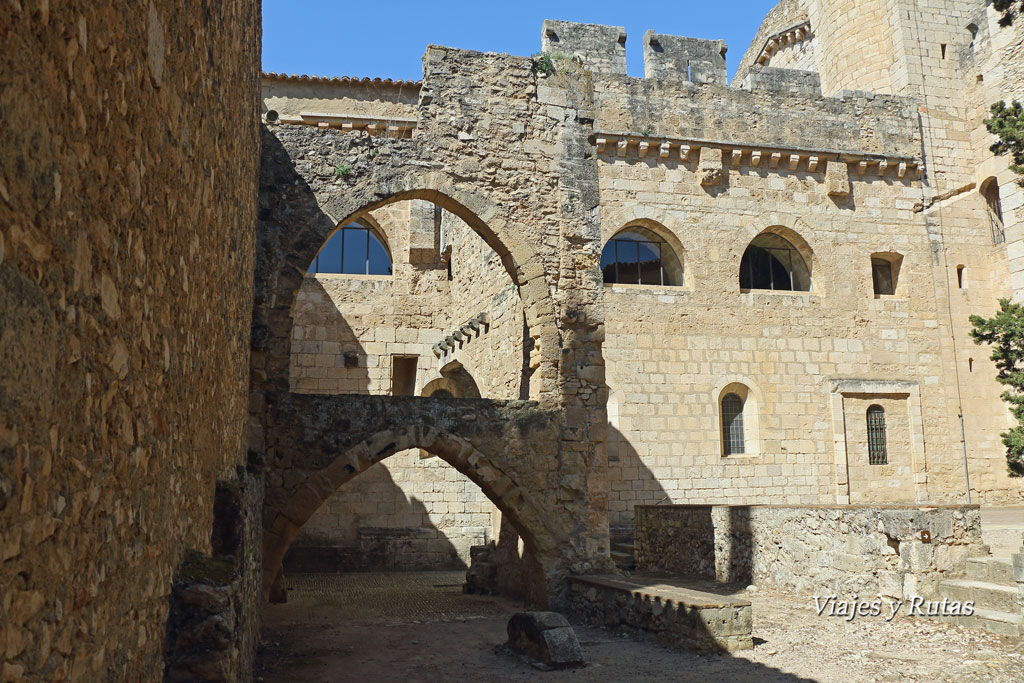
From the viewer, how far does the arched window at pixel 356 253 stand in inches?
630

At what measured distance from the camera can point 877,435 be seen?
15.5 metres

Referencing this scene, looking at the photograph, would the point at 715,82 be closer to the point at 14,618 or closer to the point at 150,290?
the point at 150,290

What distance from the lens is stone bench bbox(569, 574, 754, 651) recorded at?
688cm

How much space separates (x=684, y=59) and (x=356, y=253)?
7.40m

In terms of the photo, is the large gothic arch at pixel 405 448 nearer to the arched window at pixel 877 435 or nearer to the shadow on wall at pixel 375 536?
the shadow on wall at pixel 375 536

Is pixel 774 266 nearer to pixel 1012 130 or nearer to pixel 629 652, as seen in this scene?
pixel 1012 130

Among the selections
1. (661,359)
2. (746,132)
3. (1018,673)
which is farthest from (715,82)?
(1018,673)

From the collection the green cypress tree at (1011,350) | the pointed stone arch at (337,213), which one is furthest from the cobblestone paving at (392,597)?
the green cypress tree at (1011,350)

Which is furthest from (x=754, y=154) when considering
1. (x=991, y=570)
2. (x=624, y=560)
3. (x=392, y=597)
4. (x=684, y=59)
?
(x=392, y=597)

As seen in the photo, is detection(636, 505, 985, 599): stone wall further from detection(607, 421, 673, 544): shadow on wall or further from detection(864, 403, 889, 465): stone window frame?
detection(864, 403, 889, 465): stone window frame

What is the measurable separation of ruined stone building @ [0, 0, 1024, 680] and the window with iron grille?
0.22 ft

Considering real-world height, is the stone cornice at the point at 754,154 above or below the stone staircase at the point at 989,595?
above

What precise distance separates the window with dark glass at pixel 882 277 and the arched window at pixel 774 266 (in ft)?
5.13

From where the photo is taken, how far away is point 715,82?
52.6ft
